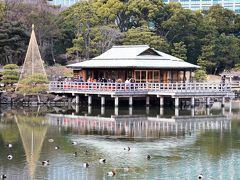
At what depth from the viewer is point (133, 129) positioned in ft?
110

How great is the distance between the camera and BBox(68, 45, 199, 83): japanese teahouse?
153 feet

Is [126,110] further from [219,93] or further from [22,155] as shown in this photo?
[22,155]

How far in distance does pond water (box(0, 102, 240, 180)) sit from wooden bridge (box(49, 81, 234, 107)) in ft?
3.64

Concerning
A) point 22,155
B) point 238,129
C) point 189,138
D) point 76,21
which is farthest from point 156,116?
point 76,21

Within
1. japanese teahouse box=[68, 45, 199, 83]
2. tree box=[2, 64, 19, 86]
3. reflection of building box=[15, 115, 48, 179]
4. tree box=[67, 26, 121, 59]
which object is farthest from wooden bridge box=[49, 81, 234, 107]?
tree box=[67, 26, 121, 59]

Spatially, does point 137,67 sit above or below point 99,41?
below

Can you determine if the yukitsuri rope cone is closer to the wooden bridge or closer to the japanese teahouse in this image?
the japanese teahouse

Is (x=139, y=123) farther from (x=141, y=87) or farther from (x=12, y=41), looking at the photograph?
(x=12, y=41)

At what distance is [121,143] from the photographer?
28.6 metres

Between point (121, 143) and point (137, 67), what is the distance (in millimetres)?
17714

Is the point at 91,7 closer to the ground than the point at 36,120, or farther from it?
farther from it

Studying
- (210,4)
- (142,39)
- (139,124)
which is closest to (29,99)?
(139,124)

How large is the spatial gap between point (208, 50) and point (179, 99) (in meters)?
22.8

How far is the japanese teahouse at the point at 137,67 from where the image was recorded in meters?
46.6
